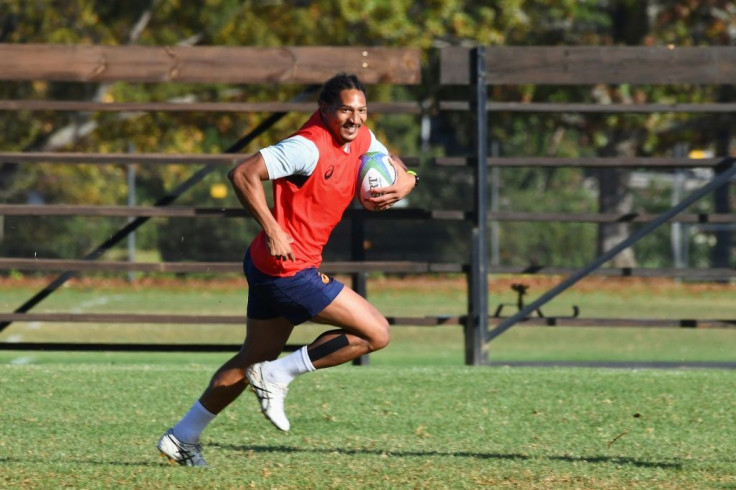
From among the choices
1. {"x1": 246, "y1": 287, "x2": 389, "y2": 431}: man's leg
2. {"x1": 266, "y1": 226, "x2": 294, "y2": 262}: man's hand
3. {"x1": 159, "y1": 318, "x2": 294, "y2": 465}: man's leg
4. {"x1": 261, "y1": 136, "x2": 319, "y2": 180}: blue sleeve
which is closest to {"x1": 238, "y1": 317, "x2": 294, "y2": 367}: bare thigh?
{"x1": 159, "y1": 318, "x2": 294, "y2": 465}: man's leg

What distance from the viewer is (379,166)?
6.92 m

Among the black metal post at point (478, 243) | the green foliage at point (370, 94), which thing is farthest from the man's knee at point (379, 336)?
the green foliage at point (370, 94)

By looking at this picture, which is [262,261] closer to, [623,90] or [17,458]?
[17,458]

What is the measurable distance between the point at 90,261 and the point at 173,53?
1.94 metres

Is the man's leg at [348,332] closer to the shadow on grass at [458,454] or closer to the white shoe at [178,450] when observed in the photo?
→ the white shoe at [178,450]

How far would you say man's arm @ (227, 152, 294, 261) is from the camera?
21.3 ft

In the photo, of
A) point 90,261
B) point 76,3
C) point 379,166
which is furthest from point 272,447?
point 76,3

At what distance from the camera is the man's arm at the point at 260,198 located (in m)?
6.50

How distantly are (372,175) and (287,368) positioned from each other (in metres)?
1.05

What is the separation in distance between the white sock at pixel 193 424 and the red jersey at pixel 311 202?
0.90m

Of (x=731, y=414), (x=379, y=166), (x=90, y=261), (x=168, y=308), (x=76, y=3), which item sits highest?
(x=76, y=3)

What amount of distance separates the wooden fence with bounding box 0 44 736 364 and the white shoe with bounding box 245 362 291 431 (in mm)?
4806

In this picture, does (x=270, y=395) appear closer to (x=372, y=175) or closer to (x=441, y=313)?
(x=372, y=175)

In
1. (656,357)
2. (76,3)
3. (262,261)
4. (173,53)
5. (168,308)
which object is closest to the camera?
(262,261)
